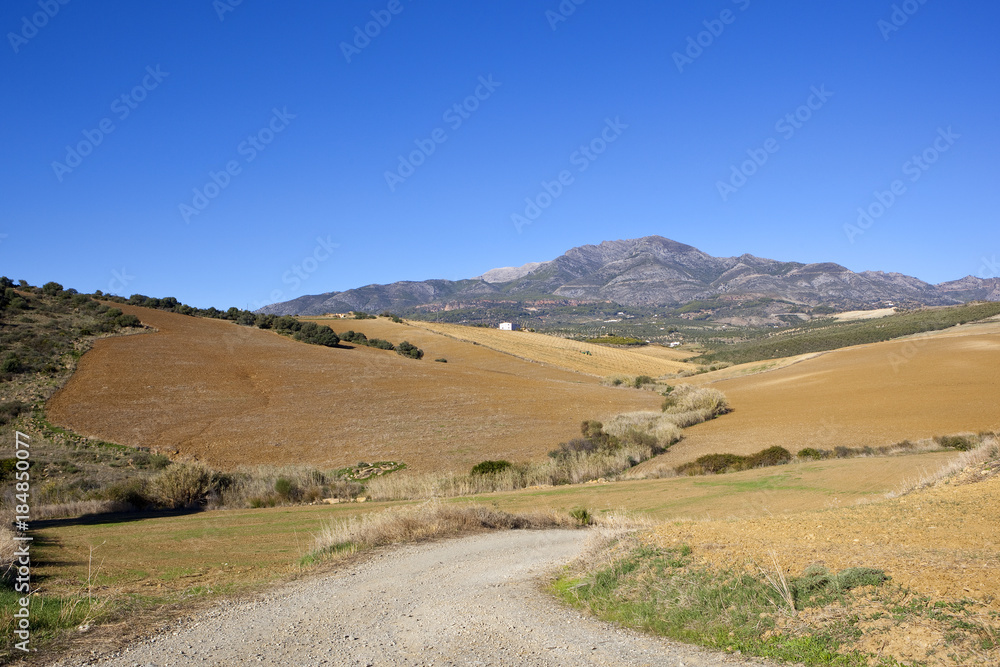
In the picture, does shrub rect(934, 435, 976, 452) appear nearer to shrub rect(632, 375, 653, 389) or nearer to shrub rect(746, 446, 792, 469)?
shrub rect(746, 446, 792, 469)

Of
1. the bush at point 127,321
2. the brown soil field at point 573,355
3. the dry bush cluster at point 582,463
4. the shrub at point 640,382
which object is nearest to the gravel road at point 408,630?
the dry bush cluster at point 582,463

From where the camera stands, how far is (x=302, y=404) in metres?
36.6

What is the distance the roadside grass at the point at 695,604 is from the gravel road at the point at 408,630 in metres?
0.31

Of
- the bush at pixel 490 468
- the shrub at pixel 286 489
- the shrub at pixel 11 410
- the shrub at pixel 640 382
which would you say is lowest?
the bush at pixel 490 468

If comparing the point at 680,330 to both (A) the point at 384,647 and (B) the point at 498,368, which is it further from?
(A) the point at 384,647

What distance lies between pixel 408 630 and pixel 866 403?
34.2 meters

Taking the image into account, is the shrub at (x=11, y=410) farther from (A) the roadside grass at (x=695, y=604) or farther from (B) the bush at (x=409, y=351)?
(B) the bush at (x=409, y=351)

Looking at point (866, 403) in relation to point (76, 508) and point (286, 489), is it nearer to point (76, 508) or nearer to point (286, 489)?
point (286, 489)

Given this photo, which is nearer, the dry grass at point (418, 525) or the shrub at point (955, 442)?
the dry grass at point (418, 525)

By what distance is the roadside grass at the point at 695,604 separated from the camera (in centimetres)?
564

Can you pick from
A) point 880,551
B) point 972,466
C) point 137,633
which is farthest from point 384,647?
point 972,466

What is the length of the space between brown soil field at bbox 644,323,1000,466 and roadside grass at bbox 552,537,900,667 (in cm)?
1876

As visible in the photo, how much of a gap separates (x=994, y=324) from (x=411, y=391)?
199 ft

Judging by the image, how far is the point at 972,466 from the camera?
1348cm
